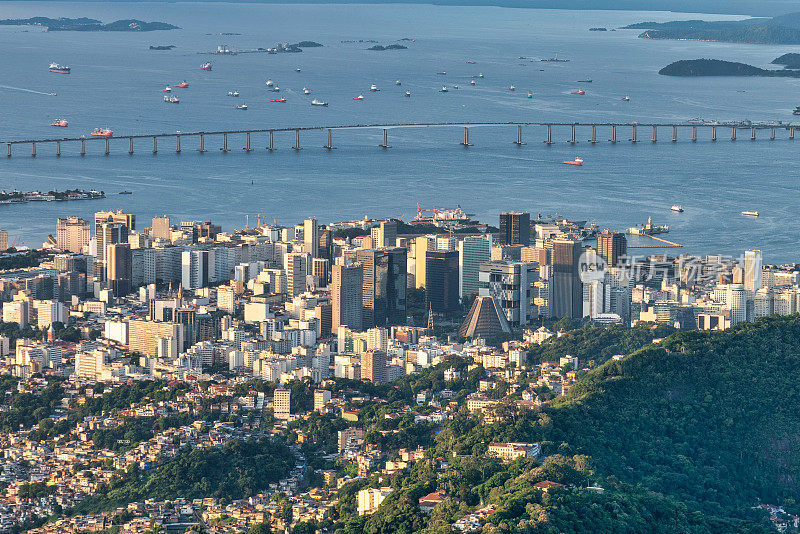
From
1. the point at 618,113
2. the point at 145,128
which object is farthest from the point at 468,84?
the point at 145,128

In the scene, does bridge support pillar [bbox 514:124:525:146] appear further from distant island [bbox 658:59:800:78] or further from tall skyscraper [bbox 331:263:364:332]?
distant island [bbox 658:59:800:78]

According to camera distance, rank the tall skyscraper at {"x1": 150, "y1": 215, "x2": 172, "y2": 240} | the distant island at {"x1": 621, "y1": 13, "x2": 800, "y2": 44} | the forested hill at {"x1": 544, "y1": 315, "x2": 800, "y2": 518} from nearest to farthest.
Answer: the forested hill at {"x1": 544, "y1": 315, "x2": 800, "y2": 518}, the tall skyscraper at {"x1": 150, "y1": 215, "x2": 172, "y2": 240}, the distant island at {"x1": 621, "y1": 13, "x2": 800, "y2": 44}

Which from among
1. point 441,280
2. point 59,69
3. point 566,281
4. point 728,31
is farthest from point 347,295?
point 728,31

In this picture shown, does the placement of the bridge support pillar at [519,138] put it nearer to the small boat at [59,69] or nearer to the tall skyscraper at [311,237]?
the tall skyscraper at [311,237]

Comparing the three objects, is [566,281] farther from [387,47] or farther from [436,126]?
[387,47]

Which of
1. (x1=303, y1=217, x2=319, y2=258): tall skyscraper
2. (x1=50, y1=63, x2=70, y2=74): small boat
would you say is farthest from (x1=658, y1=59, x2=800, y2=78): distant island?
(x1=303, y1=217, x2=319, y2=258): tall skyscraper

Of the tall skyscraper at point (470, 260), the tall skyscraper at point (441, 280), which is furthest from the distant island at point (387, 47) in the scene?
the tall skyscraper at point (441, 280)
